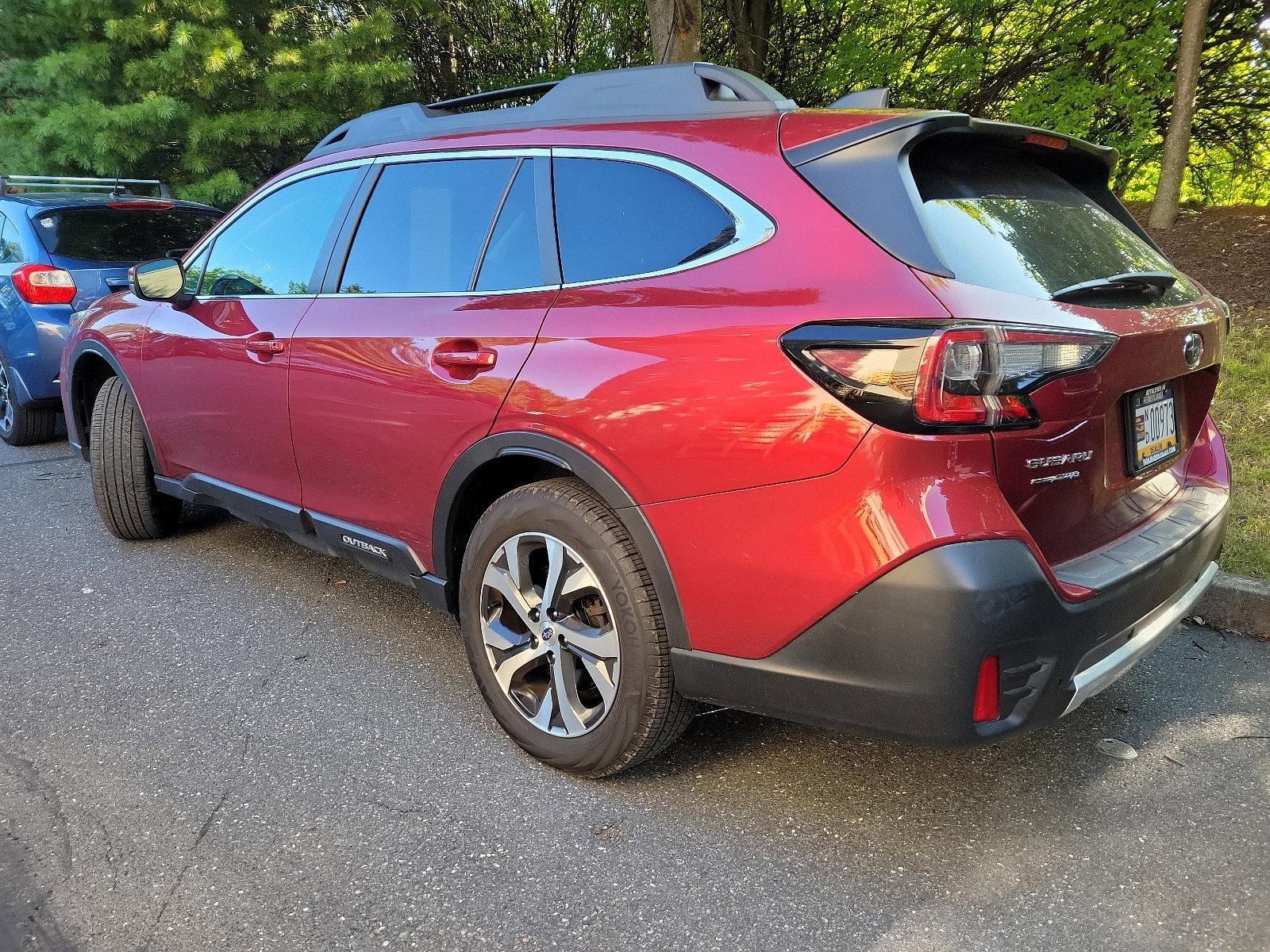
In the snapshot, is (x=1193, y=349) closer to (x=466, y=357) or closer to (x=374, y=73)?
(x=466, y=357)

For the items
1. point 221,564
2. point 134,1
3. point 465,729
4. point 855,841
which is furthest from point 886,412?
point 134,1

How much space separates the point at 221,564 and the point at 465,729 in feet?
6.59

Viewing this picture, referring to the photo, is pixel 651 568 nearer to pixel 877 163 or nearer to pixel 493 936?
pixel 493 936

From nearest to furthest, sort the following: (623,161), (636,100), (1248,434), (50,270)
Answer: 1. (623,161)
2. (636,100)
3. (1248,434)
4. (50,270)

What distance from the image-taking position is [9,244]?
21.2 ft

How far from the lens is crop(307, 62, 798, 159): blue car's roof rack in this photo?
100 inches

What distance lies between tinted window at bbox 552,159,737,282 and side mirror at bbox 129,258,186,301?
7.13 ft

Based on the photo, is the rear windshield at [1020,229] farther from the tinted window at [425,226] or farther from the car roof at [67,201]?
the car roof at [67,201]

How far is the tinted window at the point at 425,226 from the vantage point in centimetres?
Answer: 290

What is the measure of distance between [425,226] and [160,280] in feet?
5.67

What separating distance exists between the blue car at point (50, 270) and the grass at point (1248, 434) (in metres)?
6.30

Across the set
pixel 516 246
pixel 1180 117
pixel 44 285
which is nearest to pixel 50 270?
pixel 44 285

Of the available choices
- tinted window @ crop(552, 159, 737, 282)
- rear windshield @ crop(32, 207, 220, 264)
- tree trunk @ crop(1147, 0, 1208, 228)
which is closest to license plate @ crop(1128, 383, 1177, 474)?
tinted window @ crop(552, 159, 737, 282)

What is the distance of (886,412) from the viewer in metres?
1.93
